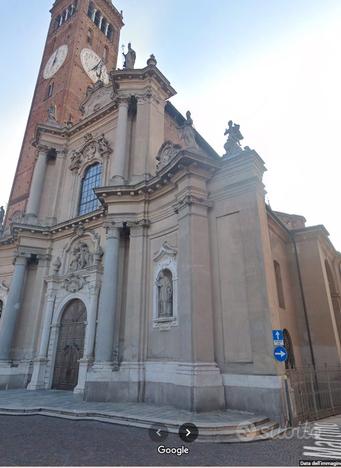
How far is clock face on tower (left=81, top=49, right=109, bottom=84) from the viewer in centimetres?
2750

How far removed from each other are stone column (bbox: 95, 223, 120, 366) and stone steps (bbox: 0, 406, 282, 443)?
2638 millimetres

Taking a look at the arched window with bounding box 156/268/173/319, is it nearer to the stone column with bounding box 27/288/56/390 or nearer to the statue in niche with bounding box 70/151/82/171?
the stone column with bounding box 27/288/56/390

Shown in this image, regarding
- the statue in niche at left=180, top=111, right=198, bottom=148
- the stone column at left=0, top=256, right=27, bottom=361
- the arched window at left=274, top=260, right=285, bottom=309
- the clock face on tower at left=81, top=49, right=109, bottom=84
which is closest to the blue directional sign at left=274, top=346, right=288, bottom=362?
the arched window at left=274, top=260, right=285, bottom=309

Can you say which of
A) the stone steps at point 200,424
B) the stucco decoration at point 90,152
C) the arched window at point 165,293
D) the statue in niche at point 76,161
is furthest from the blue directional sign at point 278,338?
the statue in niche at point 76,161

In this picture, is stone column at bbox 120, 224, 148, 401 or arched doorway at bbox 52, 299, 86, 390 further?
arched doorway at bbox 52, 299, 86, 390

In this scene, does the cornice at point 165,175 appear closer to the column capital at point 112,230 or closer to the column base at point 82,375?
the column capital at point 112,230

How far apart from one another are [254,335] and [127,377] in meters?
4.54

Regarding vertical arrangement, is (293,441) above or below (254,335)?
below

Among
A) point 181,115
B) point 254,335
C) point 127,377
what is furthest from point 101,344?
point 181,115

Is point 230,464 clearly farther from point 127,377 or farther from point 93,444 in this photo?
point 127,377

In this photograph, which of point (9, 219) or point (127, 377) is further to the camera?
point (9, 219)

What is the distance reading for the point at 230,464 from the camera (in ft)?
14.4

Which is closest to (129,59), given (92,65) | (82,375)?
(82,375)

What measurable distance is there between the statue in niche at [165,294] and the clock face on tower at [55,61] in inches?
990
